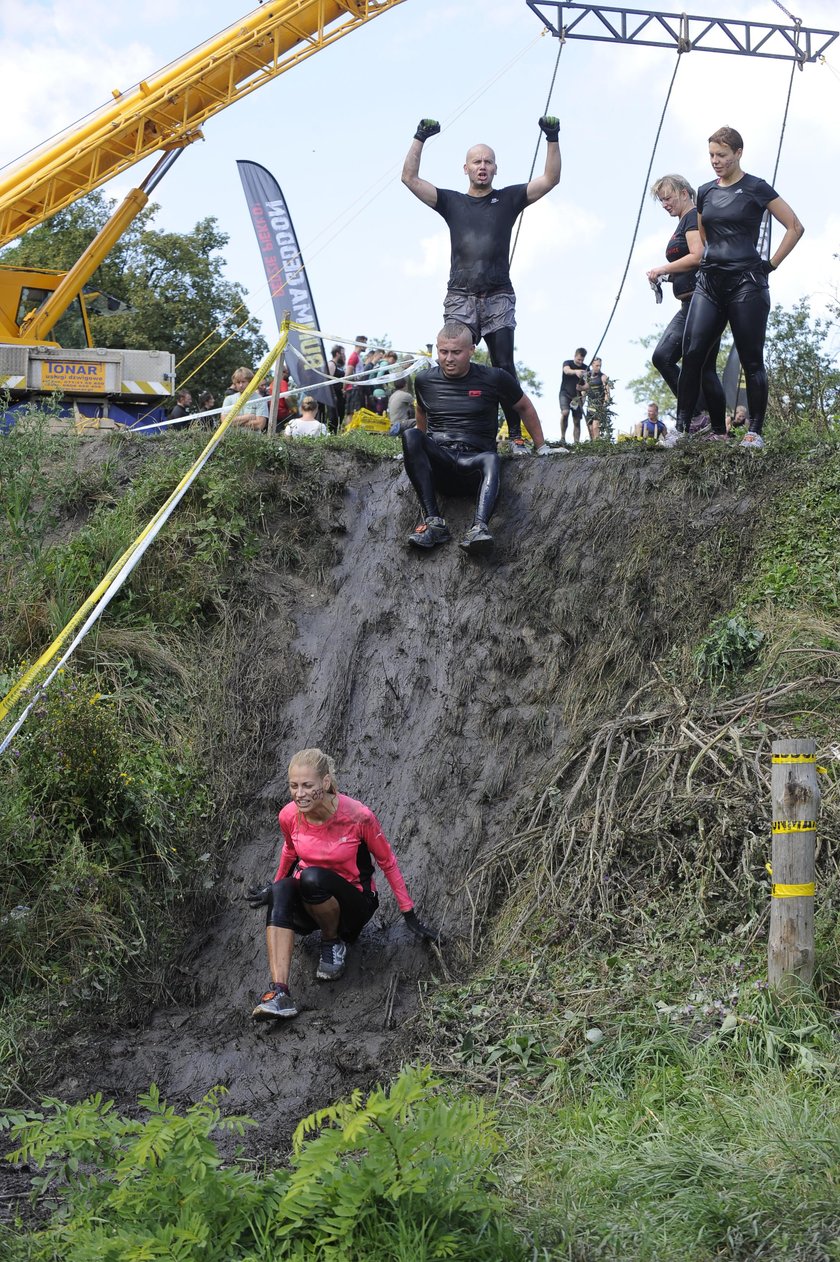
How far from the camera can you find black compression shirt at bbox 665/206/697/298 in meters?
10.1

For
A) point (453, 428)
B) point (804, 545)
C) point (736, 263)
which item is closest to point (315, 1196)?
point (804, 545)

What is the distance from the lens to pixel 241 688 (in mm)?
9117

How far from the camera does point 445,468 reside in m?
9.80

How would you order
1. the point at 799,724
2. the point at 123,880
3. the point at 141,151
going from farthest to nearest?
the point at 141,151
the point at 123,880
the point at 799,724

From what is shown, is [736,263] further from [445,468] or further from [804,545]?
[445,468]

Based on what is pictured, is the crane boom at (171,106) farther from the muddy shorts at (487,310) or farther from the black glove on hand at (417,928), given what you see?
the black glove on hand at (417,928)

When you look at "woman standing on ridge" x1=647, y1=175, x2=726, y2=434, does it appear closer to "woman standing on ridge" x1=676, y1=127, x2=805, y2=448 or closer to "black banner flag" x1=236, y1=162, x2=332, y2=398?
"woman standing on ridge" x1=676, y1=127, x2=805, y2=448

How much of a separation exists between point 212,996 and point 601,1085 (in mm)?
2754

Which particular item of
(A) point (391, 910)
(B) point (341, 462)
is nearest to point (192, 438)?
(B) point (341, 462)

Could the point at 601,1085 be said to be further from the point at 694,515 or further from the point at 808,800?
the point at 694,515

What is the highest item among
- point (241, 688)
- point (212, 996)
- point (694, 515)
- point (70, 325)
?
point (70, 325)

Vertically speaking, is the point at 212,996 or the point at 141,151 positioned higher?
the point at 141,151

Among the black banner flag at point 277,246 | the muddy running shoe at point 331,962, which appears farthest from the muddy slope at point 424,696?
the black banner flag at point 277,246

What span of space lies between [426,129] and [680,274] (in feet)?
7.34
